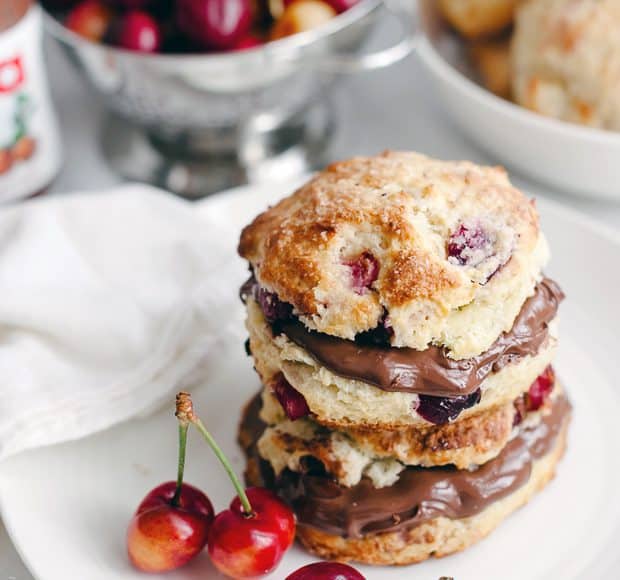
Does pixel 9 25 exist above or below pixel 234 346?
above

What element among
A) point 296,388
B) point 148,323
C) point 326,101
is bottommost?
point 326,101

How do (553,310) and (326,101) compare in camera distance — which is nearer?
(553,310)

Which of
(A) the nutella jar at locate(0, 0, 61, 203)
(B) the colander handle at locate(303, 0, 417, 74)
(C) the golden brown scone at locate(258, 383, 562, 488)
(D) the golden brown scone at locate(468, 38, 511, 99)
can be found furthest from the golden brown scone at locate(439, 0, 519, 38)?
(C) the golden brown scone at locate(258, 383, 562, 488)

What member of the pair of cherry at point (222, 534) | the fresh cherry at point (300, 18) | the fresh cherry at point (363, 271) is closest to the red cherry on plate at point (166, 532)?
the pair of cherry at point (222, 534)

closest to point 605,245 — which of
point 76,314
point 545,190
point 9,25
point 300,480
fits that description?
point 545,190

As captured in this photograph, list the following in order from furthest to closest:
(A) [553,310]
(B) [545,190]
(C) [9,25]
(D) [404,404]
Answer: (B) [545,190] → (C) [9,25] → (A) [553,310] → (D) [404,404]

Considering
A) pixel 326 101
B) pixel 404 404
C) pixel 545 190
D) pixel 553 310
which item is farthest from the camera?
pixel 326 101

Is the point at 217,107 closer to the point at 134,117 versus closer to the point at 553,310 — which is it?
the point at 134,117
